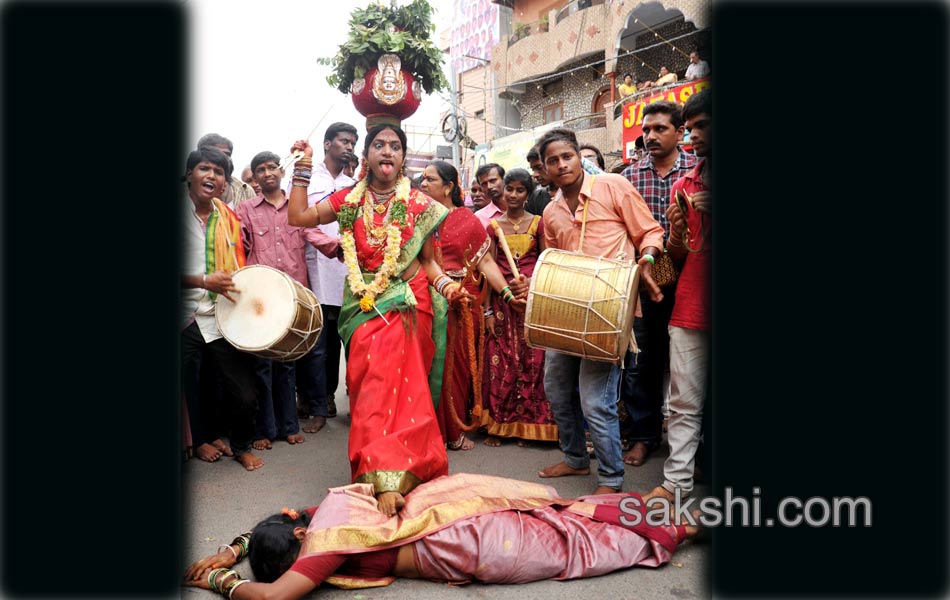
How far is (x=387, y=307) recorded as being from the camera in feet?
12.1

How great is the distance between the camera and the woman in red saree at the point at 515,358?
4.76m

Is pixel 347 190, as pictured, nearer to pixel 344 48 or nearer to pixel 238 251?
pixel 238 251

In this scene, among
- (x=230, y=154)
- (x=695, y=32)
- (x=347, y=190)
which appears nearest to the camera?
(x=347, y=190)

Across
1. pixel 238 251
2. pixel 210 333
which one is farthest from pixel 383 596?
pixel 238 251

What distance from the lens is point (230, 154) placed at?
17.4 ft

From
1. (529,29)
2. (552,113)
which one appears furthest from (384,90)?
(529,29)

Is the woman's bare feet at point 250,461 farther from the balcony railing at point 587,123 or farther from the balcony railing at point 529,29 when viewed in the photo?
the balcony railing at point 529,29

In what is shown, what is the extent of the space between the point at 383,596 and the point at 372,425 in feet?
3.02

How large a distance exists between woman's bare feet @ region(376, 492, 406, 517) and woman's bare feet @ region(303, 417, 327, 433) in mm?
2178

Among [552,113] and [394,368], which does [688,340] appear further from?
[552,113]

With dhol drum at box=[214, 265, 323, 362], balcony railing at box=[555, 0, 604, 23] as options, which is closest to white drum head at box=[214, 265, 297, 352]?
dhol drum at box=[214, 265, 323, 362]

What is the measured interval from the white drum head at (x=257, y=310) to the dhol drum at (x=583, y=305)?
1.40 metres

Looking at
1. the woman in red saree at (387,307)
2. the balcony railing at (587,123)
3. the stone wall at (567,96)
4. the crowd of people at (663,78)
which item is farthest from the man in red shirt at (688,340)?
the stone wall at (567,96)

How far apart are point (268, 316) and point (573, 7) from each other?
1850 cm
